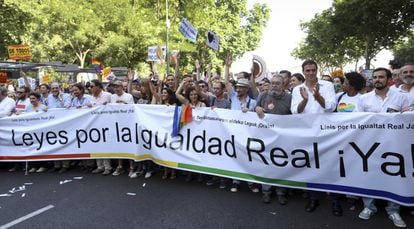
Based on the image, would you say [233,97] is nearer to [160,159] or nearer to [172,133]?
[172,133]

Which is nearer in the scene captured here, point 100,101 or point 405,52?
point 100,101

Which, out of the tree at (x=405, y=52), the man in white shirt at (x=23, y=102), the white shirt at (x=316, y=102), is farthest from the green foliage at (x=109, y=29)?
the tree at (x=405, y=52)

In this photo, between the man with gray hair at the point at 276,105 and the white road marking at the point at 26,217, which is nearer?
the white road marking at the point at 26,217

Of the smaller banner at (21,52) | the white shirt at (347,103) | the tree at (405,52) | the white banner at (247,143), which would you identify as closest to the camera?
the white banner at (247,143)

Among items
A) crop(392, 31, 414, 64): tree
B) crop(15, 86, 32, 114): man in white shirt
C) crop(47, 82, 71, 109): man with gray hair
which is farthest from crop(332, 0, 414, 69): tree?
crop(15, 86, 32, 114): man in white shirt

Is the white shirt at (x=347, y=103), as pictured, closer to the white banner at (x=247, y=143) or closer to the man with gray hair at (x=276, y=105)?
the white banner at (x=247, y=143)

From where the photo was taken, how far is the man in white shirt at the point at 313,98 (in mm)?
5086

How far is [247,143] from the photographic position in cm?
575

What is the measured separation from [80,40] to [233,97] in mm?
21414

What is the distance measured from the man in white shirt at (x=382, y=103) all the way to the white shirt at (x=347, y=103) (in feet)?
0.85

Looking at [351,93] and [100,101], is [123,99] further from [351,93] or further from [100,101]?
[351,93]

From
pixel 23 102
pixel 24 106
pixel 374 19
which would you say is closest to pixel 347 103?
pixel 24 106

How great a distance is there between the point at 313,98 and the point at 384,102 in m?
0.84

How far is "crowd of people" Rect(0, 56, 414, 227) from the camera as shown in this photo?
16.4 feet
